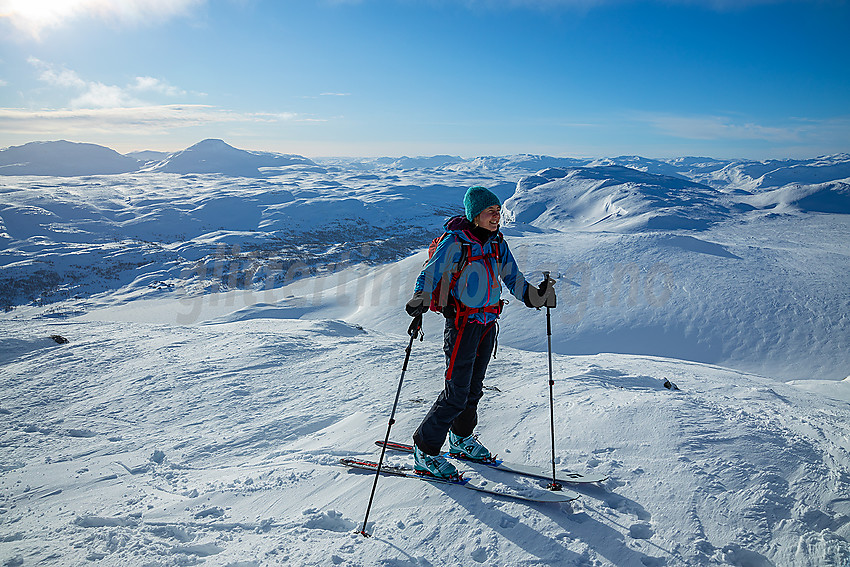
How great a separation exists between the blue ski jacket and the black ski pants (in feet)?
0.56

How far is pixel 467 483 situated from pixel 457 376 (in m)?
0.95

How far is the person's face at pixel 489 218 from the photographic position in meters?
3.79

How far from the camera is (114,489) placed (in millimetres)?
4266

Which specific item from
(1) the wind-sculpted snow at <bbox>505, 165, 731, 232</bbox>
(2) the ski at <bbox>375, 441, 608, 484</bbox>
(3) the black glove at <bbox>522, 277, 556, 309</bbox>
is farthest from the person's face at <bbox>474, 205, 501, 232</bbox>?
(1) the wind-sculpted snow at <bbox>505, 165, 731, 232</bbox>

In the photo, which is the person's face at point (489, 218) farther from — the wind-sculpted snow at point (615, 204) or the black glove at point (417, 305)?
the wind-sculpted snow at point (615, 204)

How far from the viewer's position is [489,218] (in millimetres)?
3805

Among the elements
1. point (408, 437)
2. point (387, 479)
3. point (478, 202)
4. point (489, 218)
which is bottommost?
point (408, 437)

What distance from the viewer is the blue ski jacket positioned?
367cm

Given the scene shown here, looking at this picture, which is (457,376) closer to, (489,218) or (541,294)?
(541,294)

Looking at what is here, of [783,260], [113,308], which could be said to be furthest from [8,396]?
[113,308]

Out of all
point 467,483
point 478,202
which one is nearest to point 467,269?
A: point 478,202

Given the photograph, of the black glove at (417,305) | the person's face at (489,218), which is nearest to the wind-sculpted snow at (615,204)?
the person's face at (489,218)

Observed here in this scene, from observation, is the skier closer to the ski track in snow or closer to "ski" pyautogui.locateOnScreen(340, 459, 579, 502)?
"ski" pyautogui.locateOnScreen(340, 459, 579, 502)

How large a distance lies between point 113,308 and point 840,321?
6209 centimetres
